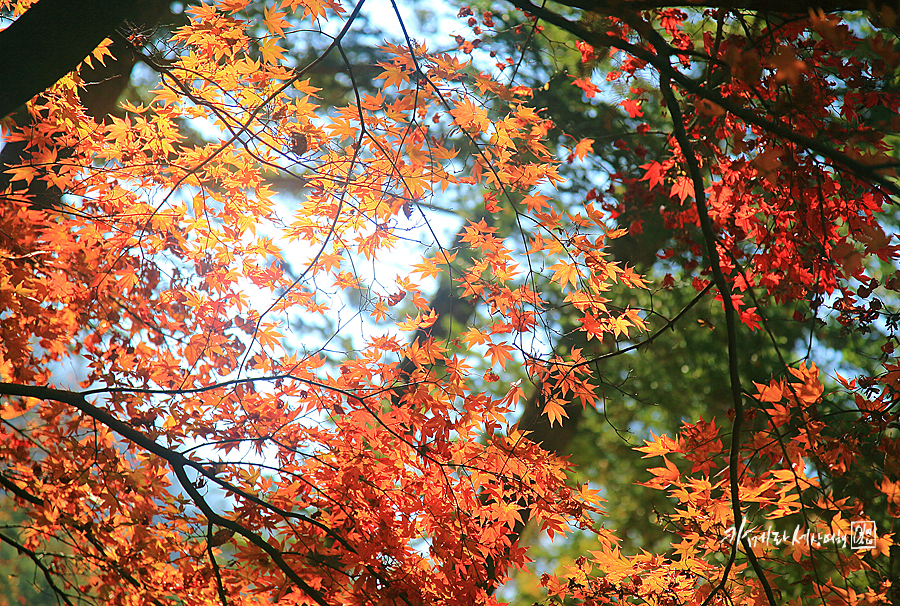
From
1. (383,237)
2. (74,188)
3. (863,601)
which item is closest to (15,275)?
(74,188)

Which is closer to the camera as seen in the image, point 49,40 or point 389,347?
point 49,40

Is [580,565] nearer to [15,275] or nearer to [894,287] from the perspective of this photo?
[894,287]

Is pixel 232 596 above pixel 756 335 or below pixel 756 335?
below

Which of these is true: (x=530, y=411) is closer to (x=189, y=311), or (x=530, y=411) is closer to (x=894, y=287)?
(x=189, y=311)

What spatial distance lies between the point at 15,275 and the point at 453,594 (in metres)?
2.22

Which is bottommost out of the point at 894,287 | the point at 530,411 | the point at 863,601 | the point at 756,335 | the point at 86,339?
the point at 863,601

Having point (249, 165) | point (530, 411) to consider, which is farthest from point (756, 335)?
point (249, 165)

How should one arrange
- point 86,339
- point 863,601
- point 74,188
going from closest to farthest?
point 863,601
point 74,188
point 86,339

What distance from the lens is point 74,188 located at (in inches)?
91.8

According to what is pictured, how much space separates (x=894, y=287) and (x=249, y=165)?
233cm

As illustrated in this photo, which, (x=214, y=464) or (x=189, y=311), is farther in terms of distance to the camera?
(x=189, y=311)

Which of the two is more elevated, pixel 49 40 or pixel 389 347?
pixel 49 40

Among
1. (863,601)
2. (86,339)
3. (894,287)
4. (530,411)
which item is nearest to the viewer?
(894,287)

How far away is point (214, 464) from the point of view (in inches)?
76.8
